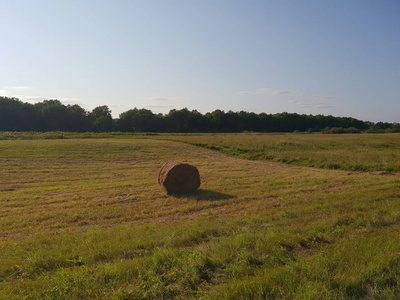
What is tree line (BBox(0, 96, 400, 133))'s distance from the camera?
107 meters

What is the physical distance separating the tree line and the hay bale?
9289 centimetres

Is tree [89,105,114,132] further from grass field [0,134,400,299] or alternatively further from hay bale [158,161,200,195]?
hay bale [158,161,200,195]

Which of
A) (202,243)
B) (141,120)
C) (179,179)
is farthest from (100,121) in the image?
(202,243)

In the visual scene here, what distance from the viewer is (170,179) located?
17.0m

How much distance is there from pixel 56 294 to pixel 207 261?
2596 mm

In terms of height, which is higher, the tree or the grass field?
the tree

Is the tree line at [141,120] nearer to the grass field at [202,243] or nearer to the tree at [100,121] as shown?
the tree at [100,121]

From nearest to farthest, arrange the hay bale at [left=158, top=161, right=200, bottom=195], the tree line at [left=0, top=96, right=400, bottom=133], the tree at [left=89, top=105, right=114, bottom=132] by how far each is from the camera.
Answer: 1. the hay bale at [left=158, top=161, right=200, bottom=195]
2. the tree line at [left=0, top=96, right=400, bottom=133]
3. the tree at [left=89, top=105, right=114, bottom=132]

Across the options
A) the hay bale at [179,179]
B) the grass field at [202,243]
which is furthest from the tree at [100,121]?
the hay bale at [179,179]

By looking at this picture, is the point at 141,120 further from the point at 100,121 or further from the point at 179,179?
the point at 179,179

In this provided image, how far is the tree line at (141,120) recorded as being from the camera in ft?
350

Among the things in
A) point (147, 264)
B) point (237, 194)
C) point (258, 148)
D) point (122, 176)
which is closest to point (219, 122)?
point (258, 148)

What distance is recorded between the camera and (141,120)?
114 metres

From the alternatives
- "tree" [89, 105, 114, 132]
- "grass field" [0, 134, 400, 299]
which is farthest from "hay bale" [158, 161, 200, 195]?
"tree" [89, 105, 114, 132]
